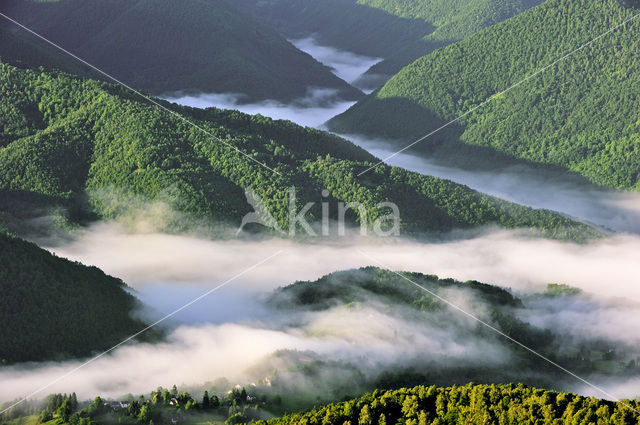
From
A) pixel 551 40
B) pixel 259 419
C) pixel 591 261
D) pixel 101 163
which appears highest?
pixel 551 40

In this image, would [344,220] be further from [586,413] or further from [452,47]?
[452,47]

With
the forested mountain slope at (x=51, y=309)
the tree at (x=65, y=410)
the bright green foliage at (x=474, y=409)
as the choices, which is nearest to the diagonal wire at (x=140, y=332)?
the forested mountain slope at (x=51, y=309)

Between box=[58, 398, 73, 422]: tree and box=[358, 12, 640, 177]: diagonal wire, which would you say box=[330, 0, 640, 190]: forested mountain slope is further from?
box=[58, 398, 73, 422]: tree

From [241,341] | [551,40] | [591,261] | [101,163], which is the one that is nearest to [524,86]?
[551,40]

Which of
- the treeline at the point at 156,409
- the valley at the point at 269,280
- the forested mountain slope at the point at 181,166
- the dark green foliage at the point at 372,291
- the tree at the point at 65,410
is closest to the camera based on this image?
the tree at the point at 65,410

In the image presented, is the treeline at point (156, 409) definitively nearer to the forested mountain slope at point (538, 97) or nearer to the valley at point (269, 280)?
the valley at point (269, 280)
